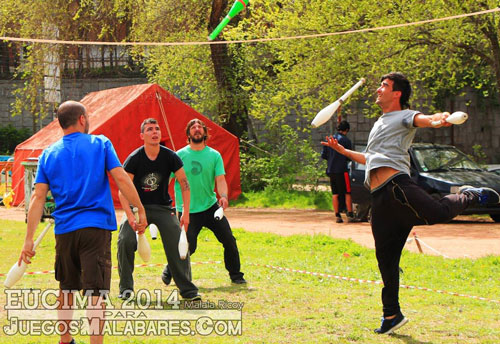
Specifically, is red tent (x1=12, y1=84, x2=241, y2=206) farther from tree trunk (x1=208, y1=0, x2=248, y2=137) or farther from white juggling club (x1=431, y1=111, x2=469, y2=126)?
white juggling club (x1=431, y1=111, x2=469, y2=126)

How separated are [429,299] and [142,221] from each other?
10.3 feet

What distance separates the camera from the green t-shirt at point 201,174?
27.8 feet

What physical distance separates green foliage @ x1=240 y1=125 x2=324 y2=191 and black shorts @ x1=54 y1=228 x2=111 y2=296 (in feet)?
50.4

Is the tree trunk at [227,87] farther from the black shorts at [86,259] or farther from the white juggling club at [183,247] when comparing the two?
the black shorts at [86,259]

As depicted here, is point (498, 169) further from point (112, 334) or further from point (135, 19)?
point (112, 334)

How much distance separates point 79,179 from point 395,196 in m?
2.42

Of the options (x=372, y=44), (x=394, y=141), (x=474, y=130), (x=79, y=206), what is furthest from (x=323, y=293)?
(x=474, y=130)

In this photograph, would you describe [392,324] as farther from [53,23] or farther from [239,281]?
[53,23]

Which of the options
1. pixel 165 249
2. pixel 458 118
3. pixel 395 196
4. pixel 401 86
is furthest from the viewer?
pixel 165 249

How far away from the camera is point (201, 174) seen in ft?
27.8

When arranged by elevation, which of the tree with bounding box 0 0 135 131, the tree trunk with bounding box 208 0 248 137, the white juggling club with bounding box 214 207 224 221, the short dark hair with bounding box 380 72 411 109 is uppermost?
the tree with bounding box 0 0 135 131

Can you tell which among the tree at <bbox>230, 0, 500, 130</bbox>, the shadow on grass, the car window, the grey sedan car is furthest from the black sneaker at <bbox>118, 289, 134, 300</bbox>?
the tree at <bbox>230, 0, 500, 130</bbox>

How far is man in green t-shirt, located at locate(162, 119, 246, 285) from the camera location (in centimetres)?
846

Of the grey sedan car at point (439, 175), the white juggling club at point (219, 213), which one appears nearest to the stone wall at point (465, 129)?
the grey sedan car at point (439, 175)
